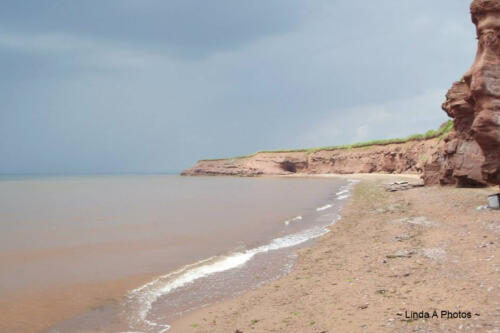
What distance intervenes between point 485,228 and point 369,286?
4549 millimetres

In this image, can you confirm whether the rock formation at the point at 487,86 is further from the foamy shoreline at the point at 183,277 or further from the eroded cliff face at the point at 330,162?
the eroded cliff face at the point at 330,162

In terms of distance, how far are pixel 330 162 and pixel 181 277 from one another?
6618 centimetres

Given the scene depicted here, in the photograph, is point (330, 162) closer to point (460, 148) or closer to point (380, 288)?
point (460, 148)

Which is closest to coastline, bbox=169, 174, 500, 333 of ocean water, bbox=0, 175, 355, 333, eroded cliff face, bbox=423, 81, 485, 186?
ocean water, bbox=0, 175, 355, 333

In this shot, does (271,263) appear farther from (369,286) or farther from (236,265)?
(369,286)

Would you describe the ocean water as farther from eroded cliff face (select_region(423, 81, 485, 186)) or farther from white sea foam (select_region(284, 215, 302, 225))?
eroded cliff face (select_region(423, 81, 485, 186))

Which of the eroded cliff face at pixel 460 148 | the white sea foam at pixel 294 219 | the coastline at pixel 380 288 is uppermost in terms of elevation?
the eroded cliff face at pixel 460 148

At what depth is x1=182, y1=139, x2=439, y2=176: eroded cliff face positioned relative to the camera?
50.0 m

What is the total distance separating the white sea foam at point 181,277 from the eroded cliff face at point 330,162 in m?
37.8

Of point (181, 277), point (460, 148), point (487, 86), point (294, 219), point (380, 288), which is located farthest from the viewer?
point (460, 148)

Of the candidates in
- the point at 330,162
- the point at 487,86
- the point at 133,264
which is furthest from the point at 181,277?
the point at 330,162

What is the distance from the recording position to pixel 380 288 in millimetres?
4801

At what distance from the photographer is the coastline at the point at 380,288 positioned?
12.4 feet

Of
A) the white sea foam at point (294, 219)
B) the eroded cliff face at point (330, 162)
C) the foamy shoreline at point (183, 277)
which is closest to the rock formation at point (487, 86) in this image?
the foamy shoreline at point (183, 277)
